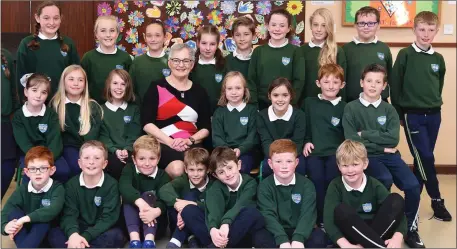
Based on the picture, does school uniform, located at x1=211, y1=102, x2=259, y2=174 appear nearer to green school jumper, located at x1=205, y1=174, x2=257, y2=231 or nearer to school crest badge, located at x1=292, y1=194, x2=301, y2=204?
green school jumper, located at x1=205, y1=174, x2=257, y2=231

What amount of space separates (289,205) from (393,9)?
102 inches

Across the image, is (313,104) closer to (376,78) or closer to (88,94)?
(376,78)

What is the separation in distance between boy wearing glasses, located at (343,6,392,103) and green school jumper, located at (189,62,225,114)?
2.91 ft

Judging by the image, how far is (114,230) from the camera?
10.8 feet

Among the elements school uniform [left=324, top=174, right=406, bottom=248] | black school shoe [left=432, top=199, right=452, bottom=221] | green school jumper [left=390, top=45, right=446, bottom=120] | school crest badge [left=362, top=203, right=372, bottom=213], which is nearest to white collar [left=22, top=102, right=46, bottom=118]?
school uniform [left=324, top=174, right=406, bottom=248]

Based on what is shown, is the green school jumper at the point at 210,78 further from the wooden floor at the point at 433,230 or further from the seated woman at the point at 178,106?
the wooden floor at the point at 433,230

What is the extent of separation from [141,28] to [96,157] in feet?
6.82

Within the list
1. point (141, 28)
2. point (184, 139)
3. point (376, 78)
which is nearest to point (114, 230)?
point (184, 139)

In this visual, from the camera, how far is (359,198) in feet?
10.6

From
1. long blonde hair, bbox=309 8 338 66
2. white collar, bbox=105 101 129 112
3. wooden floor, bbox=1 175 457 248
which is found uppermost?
long blonde hair, bbox=309 8 338 66

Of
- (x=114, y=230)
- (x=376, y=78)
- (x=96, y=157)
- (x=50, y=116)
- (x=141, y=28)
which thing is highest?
(x=141, y=28)

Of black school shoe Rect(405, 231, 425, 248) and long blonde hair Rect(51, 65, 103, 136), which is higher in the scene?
long blonde hair Rect(51, 65, 103, 136)

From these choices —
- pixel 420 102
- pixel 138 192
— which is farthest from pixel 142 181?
pixel 420 102

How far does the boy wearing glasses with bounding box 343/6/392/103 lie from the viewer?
3.91 metres
